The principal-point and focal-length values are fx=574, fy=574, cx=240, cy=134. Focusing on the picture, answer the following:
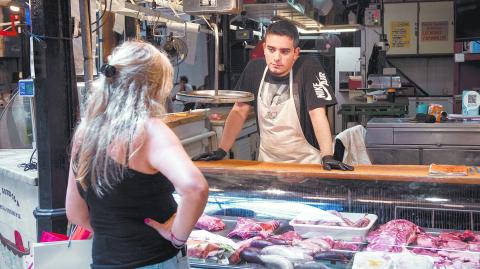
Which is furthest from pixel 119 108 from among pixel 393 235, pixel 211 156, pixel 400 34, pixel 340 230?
pixel 400 34

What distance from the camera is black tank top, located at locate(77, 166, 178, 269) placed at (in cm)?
197

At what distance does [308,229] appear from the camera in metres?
2.80

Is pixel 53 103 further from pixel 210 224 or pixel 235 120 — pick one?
pixel 235 120

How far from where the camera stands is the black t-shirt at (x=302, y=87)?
146 inches

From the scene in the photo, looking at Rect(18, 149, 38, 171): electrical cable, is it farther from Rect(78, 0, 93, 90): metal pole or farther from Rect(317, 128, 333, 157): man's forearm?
Rect(317, 128, 333, 157): man's forearm

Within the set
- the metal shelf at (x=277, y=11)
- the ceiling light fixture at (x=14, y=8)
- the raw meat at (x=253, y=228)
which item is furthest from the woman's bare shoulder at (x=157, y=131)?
the ceiling light fixture at (x=14, y=8)

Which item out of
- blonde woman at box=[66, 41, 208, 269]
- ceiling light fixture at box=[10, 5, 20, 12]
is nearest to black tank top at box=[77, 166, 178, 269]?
blonde woman at box=[66, 41, 208, 269]

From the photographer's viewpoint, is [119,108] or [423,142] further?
[423,142]

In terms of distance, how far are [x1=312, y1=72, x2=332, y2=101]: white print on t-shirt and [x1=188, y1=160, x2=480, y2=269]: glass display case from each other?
64cm

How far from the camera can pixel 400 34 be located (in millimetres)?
11914

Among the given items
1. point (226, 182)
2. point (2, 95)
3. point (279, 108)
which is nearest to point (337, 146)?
point (279, 108)

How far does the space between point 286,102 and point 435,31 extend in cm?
896

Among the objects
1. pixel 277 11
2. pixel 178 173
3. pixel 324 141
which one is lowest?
pixel 324 141

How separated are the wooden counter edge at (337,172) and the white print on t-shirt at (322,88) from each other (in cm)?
63
